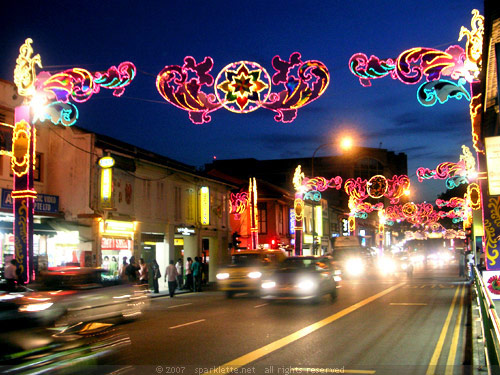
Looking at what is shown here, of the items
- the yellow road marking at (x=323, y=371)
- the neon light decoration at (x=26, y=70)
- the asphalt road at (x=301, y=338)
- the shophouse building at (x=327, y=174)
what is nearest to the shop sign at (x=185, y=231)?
the asphalt road at (x=301, y=338)

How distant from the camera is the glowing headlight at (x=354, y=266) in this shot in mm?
44209

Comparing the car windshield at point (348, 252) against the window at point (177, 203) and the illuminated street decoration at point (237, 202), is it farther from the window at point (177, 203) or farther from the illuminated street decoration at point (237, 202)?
the window at point (177, 203)

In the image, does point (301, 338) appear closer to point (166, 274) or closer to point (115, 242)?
point (166, 274)

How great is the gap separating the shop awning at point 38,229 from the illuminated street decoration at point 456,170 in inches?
825

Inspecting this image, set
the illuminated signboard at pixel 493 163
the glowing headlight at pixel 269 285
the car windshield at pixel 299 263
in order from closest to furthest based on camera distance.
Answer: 1. the illuminated signboard at pixel 493 163
2. the glowing headlight at pixel 269 285
3. the car windshield at pixel 299 263

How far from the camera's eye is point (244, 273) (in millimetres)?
23469

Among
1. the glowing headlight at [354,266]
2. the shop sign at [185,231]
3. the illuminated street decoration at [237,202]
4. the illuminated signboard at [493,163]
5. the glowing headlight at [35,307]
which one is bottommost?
the glowing headlight at [354,266]

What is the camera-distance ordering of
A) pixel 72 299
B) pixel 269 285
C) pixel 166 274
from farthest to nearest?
pixel 166 274 < pixel 269 285 < pixel 72 299

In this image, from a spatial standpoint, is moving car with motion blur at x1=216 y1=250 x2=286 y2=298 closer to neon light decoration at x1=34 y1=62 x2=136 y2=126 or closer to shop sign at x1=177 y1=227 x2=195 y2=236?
neon light decoration at x1=34 y1=62 x2=136 y2=126

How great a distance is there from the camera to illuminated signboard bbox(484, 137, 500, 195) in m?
9.84

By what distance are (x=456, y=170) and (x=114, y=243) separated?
63.0ft

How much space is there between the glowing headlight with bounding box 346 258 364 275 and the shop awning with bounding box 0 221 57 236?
2518 cm

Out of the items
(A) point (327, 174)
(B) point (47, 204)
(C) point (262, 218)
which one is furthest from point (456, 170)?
(A) point (327, 174)

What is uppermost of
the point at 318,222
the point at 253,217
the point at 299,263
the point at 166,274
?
the point at 318,222
